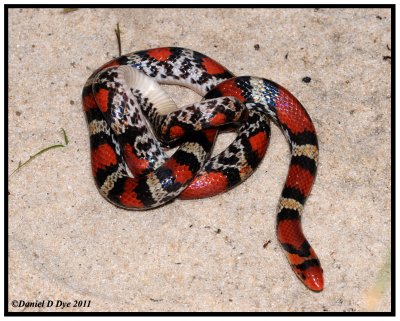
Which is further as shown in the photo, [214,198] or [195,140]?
[214,198]

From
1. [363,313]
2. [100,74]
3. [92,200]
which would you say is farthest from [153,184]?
[363,313]

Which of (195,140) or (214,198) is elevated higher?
(195,140)

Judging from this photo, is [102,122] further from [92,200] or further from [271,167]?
[271,167]
